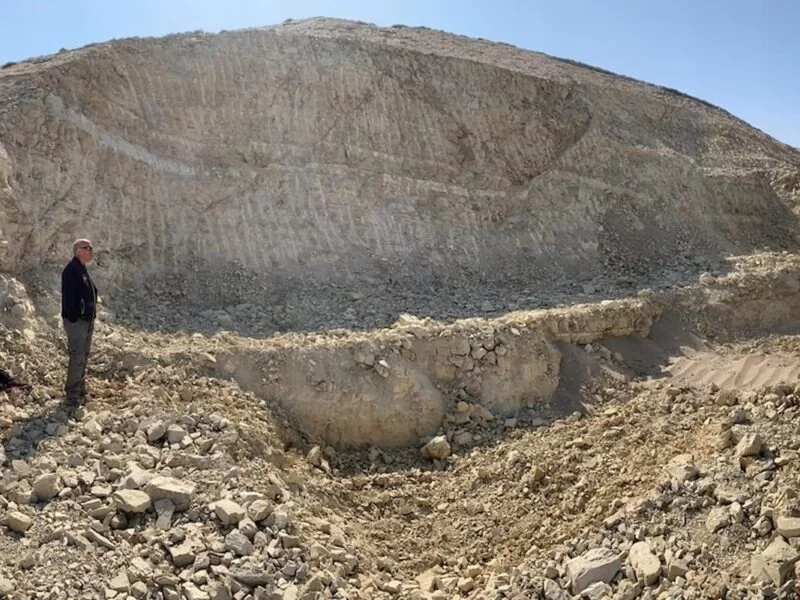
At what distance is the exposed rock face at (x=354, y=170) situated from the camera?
9445 mm

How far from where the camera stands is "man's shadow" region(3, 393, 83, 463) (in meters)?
5.76

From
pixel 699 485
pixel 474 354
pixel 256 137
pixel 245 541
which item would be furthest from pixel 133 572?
pixel 256 137

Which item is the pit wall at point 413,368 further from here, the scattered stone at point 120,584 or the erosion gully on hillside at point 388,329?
the scattered stone at point 120,584

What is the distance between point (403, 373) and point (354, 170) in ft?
15.1

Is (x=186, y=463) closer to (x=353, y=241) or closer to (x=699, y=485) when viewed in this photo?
(x=699, y=485)

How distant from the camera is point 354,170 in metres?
11.8

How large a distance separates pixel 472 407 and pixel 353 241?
12.3 ft

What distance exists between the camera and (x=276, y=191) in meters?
10.9

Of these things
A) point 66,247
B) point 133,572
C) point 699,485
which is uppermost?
point 66,247

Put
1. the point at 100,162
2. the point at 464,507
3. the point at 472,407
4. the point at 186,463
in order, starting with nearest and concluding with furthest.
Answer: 1. the point at 186,463
2. the point at 464,507
3. the point at 472,407
4. the point at 100,162

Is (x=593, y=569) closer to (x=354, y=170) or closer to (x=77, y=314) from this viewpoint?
(x=77, y=314)

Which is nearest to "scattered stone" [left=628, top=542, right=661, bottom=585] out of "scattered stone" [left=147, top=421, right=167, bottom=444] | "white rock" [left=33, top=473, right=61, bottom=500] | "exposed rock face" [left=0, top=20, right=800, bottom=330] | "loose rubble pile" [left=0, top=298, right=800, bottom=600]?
"loose rubble pile" [left=0, top=298, right=800, bottom=600]

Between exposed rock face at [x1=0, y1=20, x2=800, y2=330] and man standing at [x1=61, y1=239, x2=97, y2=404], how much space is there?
192 cm

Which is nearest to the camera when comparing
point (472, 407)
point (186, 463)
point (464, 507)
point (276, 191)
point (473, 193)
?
point (186, 463)
